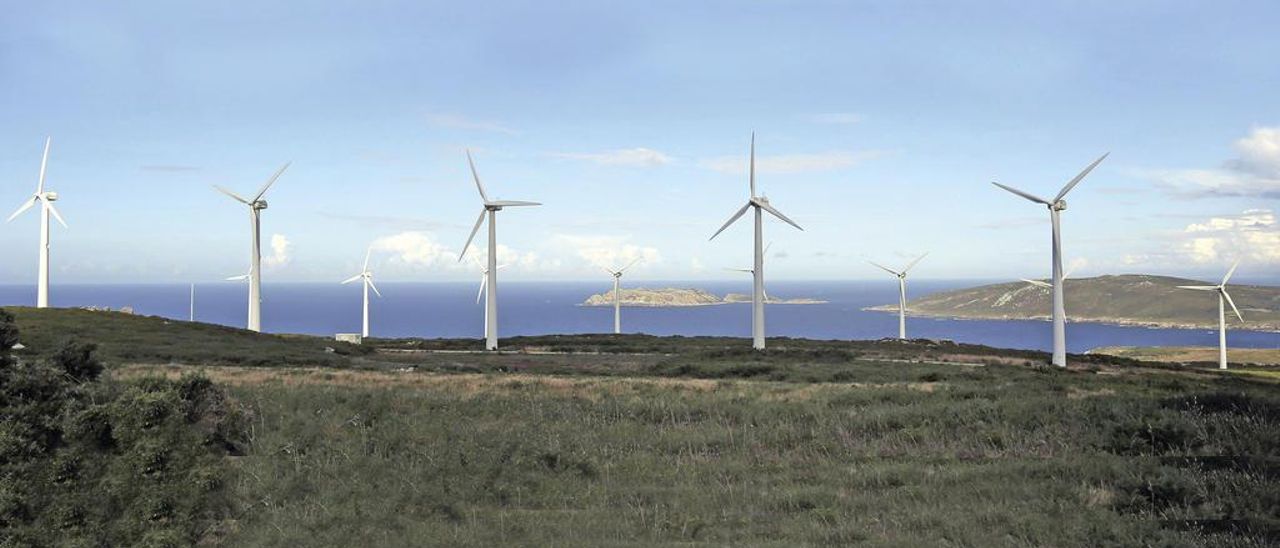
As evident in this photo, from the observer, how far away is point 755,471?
13.9 metres

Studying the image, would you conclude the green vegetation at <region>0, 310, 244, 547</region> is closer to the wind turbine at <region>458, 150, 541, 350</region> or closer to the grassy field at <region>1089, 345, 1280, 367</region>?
the wind turbine at <region>458, 150, 541, 350</region>

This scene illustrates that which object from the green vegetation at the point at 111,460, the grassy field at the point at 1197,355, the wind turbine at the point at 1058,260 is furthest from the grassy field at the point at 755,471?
the grassy field at the point at 1197,355

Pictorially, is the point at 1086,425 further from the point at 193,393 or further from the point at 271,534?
the point at 193,393

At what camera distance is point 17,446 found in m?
13.2

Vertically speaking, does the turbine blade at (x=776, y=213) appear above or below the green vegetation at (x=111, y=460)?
above

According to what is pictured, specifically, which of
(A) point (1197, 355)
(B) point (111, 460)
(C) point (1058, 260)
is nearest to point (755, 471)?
(B) point (111, 460)

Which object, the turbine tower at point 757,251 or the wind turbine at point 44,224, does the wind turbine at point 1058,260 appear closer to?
the turbine tower at point 757,251

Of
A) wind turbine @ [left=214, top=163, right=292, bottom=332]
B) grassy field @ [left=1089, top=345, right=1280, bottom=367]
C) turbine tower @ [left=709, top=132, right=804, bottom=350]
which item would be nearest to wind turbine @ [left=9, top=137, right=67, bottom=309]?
wind turbine @ [left=214, top=163, right=292, bottom=332]

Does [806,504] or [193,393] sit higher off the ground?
[193,393]

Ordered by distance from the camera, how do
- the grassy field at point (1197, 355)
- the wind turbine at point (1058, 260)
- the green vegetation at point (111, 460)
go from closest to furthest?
the green vegetation at point (111, 460) → the wind turbine at point (1058, 260) → the grassy field at point (1197, 355)

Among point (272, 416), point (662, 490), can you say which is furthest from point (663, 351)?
point (662, 490)

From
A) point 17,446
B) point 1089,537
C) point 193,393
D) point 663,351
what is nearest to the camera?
point 1089,537

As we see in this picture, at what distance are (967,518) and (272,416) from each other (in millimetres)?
14257

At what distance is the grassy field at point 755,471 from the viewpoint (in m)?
9.94
